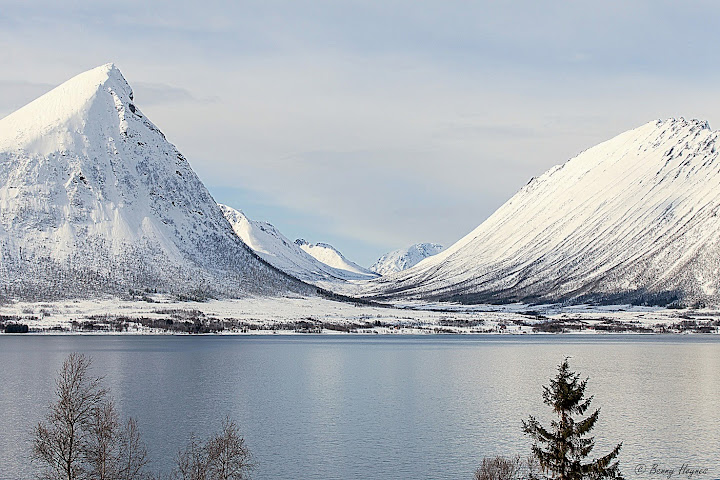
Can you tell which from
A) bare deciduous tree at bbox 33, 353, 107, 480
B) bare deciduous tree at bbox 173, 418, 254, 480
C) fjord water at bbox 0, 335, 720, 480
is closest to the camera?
bare deciduous tree at bbox 33, 353, 107, 480

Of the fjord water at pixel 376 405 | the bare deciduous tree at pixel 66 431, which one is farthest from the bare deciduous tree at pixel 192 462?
the bare deciduous tree at pixel 66 431

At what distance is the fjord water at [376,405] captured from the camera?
182 ft

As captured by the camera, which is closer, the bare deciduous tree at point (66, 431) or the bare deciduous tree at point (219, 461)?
the bare deciduous tree at point (66, 431)

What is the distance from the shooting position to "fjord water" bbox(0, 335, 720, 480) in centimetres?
5541

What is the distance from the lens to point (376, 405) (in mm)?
79438

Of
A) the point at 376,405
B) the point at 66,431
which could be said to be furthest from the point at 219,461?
the point at 376,405

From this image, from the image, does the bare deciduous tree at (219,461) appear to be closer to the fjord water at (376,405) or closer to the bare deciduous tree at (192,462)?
the bare deciduous tree at (192,462)

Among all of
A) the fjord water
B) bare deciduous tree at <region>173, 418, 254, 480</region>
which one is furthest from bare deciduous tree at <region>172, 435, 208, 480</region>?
the fjord water

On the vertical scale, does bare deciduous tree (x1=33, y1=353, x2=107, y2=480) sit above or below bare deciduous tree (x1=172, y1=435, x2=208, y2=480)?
above

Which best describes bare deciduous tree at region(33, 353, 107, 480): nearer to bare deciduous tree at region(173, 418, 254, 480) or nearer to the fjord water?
bare deciduous tree at region(173, 418, 254, 480)

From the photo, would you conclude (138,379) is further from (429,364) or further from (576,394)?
(576,394)

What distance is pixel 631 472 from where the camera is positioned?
51.2 metres

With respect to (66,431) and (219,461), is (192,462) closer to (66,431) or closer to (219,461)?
(219,461)

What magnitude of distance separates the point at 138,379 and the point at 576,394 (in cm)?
7278
